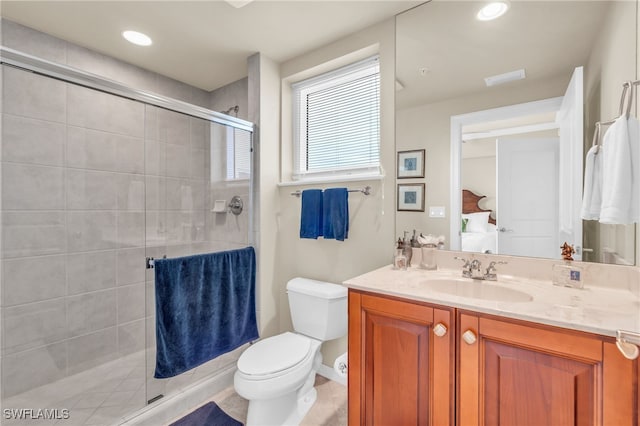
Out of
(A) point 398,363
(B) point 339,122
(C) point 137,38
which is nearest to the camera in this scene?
(A) point 398,363

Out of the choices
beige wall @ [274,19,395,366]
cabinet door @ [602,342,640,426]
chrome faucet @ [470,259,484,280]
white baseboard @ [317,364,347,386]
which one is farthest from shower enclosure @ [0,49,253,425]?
cabinet door @ [602,342,640,426]

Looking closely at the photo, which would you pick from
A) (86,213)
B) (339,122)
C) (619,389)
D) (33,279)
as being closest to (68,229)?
(86,213)

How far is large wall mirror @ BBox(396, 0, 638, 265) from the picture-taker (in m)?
1.21

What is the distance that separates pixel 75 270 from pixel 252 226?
1.18m

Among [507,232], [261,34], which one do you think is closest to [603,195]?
[507,232]

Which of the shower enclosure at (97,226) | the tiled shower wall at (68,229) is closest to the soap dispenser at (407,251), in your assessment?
the shower enclosure at (97,226)

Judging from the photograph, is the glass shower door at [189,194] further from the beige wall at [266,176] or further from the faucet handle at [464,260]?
the faucet handle at [464,260]

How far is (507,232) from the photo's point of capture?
1.43 metres

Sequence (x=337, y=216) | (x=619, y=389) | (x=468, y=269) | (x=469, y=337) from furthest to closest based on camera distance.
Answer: (x=337, y=216) → (x=468, y=269) → (x=469, y=337) → (x=619, y=389)

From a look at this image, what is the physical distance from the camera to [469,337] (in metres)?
0.97

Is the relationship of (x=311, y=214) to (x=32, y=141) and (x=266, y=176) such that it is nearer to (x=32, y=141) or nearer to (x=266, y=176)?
(x=266, y=176)

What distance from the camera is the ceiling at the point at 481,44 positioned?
49.7 inches

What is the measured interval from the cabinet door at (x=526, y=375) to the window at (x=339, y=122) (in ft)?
3.96

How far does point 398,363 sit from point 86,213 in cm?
210
